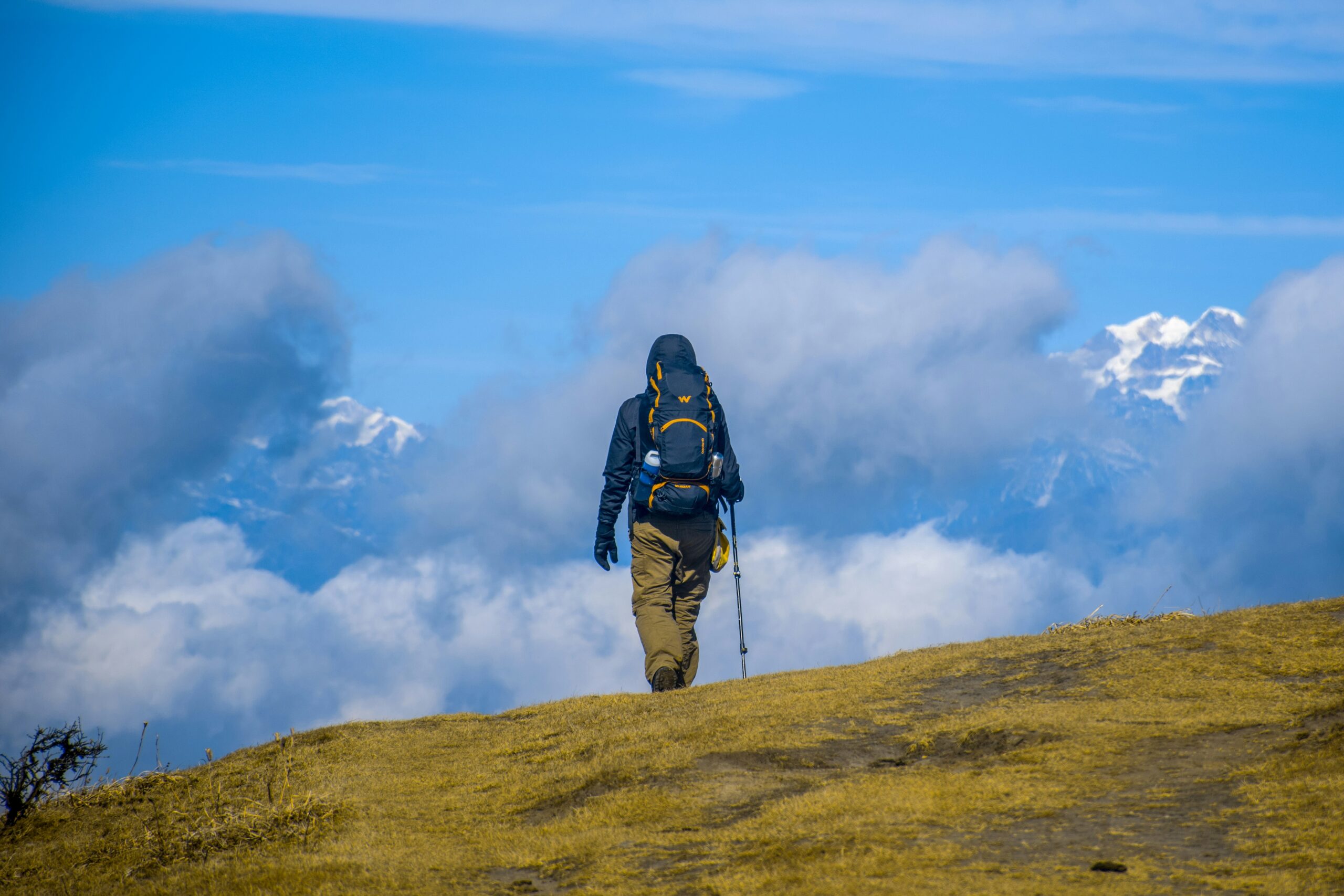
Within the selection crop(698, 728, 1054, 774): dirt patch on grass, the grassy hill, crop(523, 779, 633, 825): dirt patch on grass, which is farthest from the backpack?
crop(523, 779, 633, 825): dirt patch on grass

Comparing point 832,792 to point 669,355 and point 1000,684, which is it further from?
point 669,355

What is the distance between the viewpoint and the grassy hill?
7516 millimetres

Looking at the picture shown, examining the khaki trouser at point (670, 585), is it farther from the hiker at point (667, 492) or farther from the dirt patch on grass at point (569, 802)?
the dirt patch on grass at point (569, 802)

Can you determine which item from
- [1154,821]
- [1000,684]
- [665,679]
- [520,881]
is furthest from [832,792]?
[665,679]

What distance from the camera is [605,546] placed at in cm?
1571

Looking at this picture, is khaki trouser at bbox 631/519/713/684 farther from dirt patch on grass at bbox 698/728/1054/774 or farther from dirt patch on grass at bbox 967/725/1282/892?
dirt patch on grass at bbox 967/725/1282/892

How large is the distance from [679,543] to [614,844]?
23.0 ft

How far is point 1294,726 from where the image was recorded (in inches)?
364

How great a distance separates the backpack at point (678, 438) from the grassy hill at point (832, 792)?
92.4 inches

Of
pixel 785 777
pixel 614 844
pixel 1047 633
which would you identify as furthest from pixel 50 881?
pixel 1047 633

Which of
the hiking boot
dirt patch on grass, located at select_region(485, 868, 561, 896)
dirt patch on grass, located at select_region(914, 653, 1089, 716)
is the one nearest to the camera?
dirt patch on grass, located at select_region(485, 868, 561, 896)

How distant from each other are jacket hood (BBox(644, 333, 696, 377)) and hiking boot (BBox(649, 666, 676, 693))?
137 inches

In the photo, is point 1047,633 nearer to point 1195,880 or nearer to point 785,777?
point 785,777

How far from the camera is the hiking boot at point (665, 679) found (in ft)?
48.7
